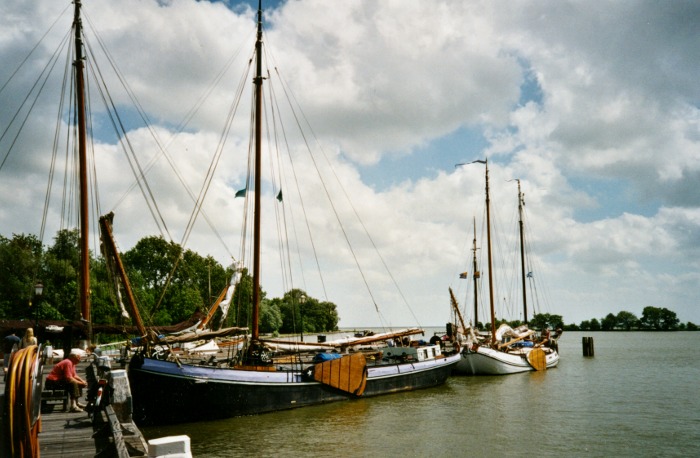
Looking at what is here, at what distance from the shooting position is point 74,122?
2466 cm

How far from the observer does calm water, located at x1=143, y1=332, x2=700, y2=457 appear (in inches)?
757

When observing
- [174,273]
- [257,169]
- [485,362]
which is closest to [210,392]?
[257,169]

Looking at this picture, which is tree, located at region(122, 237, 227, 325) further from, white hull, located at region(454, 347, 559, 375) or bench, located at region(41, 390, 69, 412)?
bench, located at region(41, 390, 69, 412)

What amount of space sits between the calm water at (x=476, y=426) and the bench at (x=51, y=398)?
4.66 metres

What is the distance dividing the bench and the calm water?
4657mm

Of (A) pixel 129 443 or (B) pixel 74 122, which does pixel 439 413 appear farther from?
(B) pixel 74 122

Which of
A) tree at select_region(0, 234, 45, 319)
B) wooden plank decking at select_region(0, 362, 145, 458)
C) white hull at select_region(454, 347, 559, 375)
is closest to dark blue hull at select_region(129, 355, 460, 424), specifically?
wooden plank decking at select_region(0, 362, 145, 458)

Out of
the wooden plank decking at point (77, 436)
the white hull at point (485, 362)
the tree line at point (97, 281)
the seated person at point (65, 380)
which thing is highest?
the tree line at point (97, 281)

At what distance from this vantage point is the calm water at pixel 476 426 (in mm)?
19234

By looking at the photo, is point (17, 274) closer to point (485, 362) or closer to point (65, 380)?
point (485, 362)

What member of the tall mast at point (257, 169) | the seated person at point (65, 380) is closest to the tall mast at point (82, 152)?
the tall mast at point (257, 169)

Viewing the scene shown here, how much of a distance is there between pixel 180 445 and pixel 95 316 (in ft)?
190

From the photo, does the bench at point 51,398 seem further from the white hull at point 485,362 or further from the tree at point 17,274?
the tree at point 17,274

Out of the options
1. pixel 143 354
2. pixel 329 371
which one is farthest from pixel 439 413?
pixel 143 354
